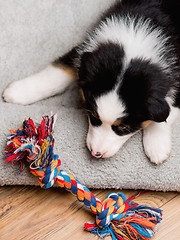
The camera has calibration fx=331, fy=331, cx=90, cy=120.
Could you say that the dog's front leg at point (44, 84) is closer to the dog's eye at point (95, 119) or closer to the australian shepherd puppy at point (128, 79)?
the australian shepherd puppy at point (128, 79)

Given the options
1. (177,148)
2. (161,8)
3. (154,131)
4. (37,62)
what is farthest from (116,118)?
(37,62)

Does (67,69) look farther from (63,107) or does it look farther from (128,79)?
(128,79)

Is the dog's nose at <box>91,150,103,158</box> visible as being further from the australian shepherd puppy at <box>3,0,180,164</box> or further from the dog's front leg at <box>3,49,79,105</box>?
the dog's front leg at <box>3,49,79,105</box>

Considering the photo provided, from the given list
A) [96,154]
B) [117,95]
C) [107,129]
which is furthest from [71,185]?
[117,95]

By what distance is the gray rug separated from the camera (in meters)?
1.67

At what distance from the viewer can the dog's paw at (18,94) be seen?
1926 mm

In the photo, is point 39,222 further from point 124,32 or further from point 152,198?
point 124,32

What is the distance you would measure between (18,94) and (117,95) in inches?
29.0

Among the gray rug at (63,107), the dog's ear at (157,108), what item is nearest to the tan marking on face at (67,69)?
the gray rug at (63,107)

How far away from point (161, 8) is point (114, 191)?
105 cm

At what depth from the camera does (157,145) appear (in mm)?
1693

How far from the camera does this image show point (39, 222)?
1641 mm

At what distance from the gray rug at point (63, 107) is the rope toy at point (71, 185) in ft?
0.33

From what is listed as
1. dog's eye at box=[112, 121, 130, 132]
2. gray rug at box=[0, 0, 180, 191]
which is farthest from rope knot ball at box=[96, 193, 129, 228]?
dog's eye at box=[112, 121, 130, 132]
